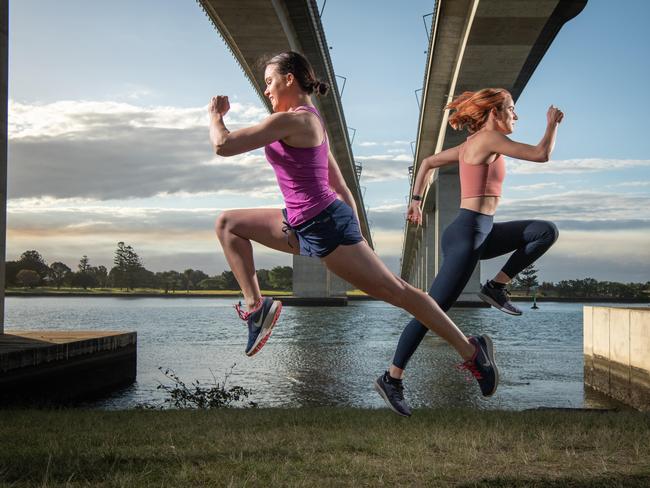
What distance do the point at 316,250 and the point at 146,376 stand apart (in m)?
27.3

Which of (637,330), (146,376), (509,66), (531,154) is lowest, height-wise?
(146,376)

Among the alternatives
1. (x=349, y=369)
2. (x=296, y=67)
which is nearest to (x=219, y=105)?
(x=296, y=67)

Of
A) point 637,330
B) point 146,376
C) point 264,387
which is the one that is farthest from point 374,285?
point 146,376

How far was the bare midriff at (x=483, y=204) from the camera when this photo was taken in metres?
3.39

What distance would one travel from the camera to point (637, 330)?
20.8 meters

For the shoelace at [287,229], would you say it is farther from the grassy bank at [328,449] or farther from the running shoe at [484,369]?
the grassy bank at [328,449]

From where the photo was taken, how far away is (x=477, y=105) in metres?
Result: 3.34

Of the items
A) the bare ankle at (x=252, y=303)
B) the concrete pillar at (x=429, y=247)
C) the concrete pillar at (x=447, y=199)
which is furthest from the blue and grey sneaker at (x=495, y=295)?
the concrete pillar at (x=429, y=247)

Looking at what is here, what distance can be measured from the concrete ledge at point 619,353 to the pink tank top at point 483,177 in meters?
18.1

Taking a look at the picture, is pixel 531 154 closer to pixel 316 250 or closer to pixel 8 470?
pixel 316 250

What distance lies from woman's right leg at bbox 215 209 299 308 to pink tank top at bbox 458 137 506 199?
79 cm

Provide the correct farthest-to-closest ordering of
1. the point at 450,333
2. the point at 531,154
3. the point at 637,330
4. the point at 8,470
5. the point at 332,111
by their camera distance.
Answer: the point at 332,111 < the point at 637,330 < the point at 8,470 < the point at 450,333 < the point at 531,154

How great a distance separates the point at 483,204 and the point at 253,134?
1.08 m

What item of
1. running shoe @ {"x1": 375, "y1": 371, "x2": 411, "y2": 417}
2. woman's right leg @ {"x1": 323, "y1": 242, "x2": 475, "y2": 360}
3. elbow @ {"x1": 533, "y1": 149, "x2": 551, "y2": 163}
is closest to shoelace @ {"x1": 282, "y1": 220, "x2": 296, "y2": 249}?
woman's right leg @ {"x1": 323, "y1": 242, "x2": 475, "y2": 360}
